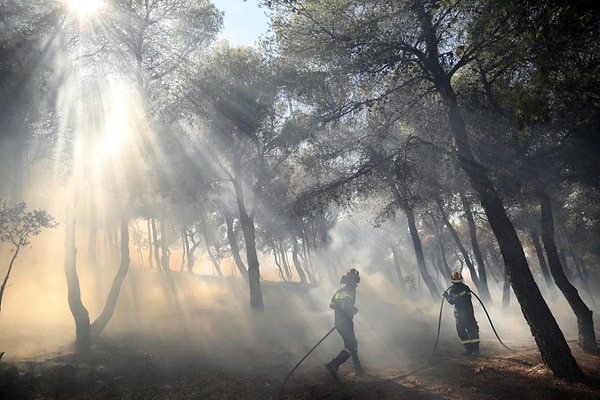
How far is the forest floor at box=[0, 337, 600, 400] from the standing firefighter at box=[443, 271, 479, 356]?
70 centimetres

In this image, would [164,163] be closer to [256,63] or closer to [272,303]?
[256,63]

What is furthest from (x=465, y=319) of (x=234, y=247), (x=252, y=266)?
(x=234, y=247)

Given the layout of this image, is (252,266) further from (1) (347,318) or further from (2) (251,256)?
(1) (347,318)

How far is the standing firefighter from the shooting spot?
967 centimetres

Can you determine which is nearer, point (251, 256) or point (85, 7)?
point (85, 7)

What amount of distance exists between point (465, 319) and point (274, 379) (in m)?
5.54

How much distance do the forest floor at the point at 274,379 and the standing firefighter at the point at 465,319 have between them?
27.4 inches

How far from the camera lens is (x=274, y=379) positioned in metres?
8.82

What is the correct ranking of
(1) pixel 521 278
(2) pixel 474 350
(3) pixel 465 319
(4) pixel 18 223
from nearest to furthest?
1. (1) pixel 521 278
2. (2) pixel 474 350
3. (3) pixel 465 319
4. (4) pixel 18 223

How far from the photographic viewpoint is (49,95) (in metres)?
11.3

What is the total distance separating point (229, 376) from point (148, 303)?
46.3 feet

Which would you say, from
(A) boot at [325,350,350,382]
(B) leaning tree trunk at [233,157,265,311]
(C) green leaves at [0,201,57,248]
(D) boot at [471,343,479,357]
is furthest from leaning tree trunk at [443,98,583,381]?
(C) green leaves at [0,201,57,248]

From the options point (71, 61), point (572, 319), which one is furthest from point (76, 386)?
point (572, 319)

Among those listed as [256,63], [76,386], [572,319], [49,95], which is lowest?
[572,319]
